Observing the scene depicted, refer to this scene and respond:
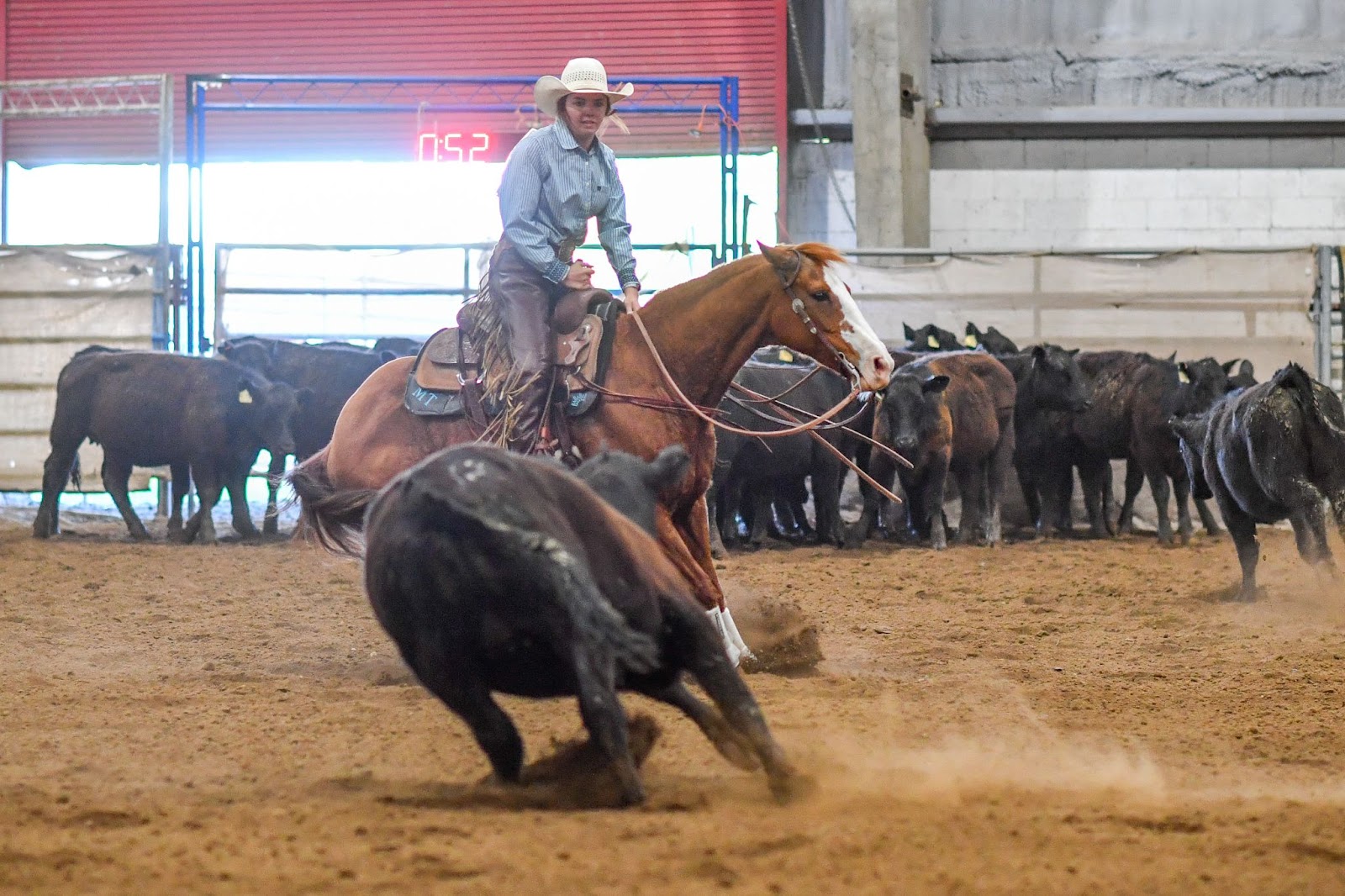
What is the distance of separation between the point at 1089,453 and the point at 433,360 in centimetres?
923

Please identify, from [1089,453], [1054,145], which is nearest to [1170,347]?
[1089,453]

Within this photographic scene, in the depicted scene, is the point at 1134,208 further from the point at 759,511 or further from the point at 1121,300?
the point at 759,511

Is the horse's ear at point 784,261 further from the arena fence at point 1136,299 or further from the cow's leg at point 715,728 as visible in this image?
the arena fence at point 1136,299

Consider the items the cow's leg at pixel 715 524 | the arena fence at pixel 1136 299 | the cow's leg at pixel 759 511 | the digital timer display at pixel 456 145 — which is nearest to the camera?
the cow's leg at pixel 715 524

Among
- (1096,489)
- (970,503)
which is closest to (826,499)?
(970,503)

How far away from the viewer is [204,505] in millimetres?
13086

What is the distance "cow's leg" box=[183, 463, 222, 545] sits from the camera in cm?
1304

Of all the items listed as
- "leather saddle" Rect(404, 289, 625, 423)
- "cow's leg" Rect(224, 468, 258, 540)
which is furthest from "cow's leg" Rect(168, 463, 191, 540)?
"leather saddle" Rect(404, 289, 625, 423)

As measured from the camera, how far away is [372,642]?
7.37 metres

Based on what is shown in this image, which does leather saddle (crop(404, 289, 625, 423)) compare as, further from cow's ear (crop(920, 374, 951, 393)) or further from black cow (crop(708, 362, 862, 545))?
cow's ear (crop(920, 374, 951, 393))

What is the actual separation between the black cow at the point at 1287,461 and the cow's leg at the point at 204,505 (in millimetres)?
8530

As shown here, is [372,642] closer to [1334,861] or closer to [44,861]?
[44,861]

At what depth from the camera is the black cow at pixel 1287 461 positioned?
27.7 feet

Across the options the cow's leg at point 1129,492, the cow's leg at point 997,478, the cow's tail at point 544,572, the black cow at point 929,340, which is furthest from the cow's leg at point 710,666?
the cow's leg at point 1129,492
